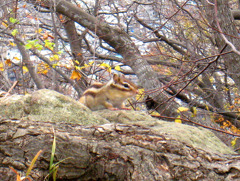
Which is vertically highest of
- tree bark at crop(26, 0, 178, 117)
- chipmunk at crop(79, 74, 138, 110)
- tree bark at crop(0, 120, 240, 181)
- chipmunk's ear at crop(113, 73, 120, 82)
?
tree bark at crop(26, 0, 178, 117)

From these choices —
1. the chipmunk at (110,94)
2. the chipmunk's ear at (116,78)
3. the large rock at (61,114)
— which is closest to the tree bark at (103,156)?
the large rock at (61,114)

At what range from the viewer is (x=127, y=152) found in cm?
228

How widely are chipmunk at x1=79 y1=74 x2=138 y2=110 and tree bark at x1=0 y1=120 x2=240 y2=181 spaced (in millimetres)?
2351

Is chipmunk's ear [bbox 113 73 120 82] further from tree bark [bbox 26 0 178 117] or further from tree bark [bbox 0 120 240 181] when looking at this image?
tree bark [bbox 26 0 178 117]

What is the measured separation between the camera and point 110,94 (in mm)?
4797

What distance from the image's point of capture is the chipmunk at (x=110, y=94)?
4750 mm

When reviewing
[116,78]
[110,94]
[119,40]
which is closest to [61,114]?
[110,94]

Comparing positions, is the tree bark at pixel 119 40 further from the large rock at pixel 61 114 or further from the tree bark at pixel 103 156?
the tree bark at pixel 103 156

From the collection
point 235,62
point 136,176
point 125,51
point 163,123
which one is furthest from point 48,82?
point 136,176

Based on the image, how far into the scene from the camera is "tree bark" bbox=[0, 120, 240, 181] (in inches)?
84.4

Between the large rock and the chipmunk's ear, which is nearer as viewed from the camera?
the large rock

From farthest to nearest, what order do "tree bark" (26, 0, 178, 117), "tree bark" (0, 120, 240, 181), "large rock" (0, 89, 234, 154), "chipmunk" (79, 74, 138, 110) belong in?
"tree bark" (26, 0, 178, 117) < "chipmunk" (79, 74, 138, 110) < "large rock" (0, 89, 234, 154) < "tree bark" (0, 120, 240, 181)

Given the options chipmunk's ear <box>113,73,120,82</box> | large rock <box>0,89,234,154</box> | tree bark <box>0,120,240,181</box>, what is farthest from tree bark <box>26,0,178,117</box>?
tree bark <box>0,120,240,181</box>

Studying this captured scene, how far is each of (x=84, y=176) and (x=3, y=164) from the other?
1.95 feet
